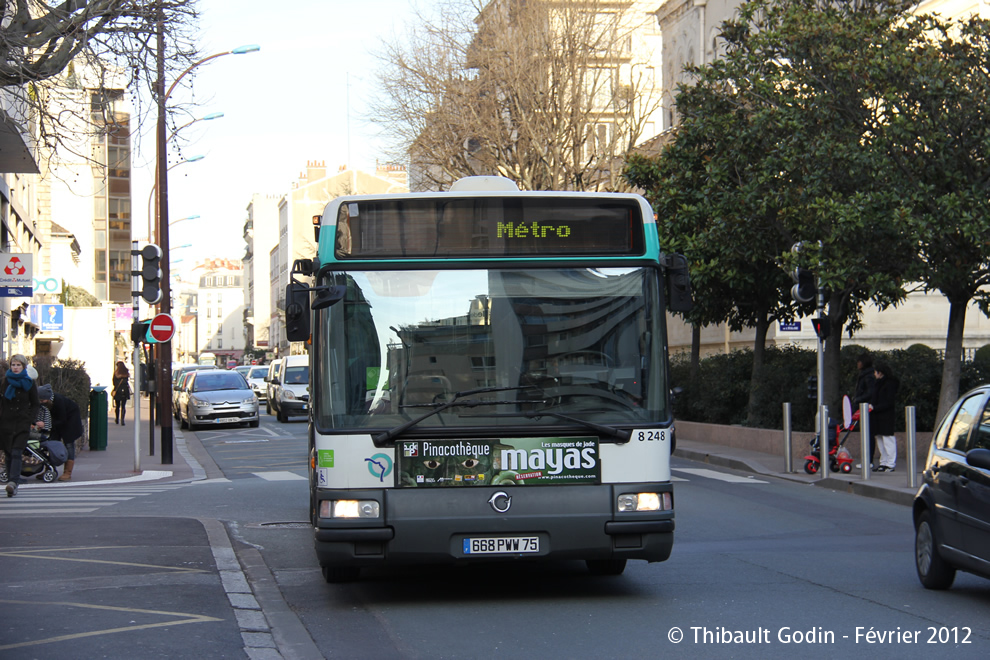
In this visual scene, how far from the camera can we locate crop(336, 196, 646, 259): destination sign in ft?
26.5

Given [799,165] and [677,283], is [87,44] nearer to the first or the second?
[677,283]

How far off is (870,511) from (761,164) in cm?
798

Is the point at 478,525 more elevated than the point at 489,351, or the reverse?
the point at 489,351

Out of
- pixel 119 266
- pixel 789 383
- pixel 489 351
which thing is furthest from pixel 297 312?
pixel 119 266

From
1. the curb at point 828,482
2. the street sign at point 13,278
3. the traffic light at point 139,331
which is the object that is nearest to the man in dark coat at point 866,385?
the curb at point 828,482

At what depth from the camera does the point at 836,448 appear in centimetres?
1788

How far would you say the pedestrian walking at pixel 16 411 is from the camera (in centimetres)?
1576

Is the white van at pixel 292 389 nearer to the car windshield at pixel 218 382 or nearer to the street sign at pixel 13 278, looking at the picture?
the car windshield at pixel 218 382

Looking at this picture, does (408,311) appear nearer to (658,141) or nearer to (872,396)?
(872,396)

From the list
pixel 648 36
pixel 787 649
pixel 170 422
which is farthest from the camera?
pixel 648 36

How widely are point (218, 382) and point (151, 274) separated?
17.0 m

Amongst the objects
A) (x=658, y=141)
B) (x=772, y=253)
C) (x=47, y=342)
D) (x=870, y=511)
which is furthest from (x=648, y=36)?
(x=870, y=511)

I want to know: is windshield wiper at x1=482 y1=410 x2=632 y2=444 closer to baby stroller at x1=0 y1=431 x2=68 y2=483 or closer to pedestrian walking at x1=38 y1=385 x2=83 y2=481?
baby stroller at x1=0 y1=431 x2=68 y2=483

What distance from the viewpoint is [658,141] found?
3750 centimetres
